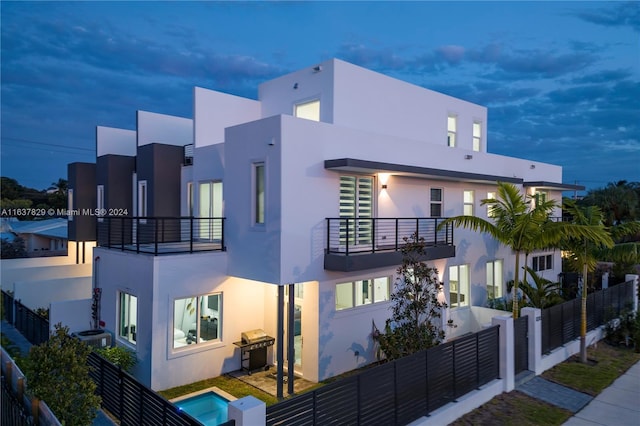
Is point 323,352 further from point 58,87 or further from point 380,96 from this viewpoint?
point 58,87

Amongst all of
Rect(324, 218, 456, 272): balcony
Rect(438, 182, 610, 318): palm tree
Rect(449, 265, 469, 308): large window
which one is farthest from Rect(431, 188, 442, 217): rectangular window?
Rect(438, 182, 610, 318): palm tree

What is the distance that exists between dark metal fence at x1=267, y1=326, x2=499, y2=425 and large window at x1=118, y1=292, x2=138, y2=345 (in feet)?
21.2

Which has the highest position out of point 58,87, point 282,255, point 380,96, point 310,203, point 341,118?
point 58,87

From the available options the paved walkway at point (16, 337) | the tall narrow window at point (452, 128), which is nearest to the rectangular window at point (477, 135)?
the tall narrow window at point (452, 128)

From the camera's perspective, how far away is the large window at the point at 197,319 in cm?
978

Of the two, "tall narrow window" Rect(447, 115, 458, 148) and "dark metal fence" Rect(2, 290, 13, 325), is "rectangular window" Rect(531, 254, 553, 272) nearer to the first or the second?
"tall narrow window" Rect(447, 115, 458, 148)

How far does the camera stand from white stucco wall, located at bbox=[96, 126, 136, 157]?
58.3 feet

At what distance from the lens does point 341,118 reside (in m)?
12.0

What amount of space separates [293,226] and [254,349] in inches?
145

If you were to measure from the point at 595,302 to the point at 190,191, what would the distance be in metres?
14.8

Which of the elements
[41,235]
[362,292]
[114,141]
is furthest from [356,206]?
[41,235]

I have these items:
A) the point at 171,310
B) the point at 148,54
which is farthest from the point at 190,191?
the point at 148,54

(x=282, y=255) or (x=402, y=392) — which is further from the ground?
(x=282, y=255)

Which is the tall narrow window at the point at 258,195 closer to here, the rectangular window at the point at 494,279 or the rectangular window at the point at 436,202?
the rectangular window at the point at 436,202
